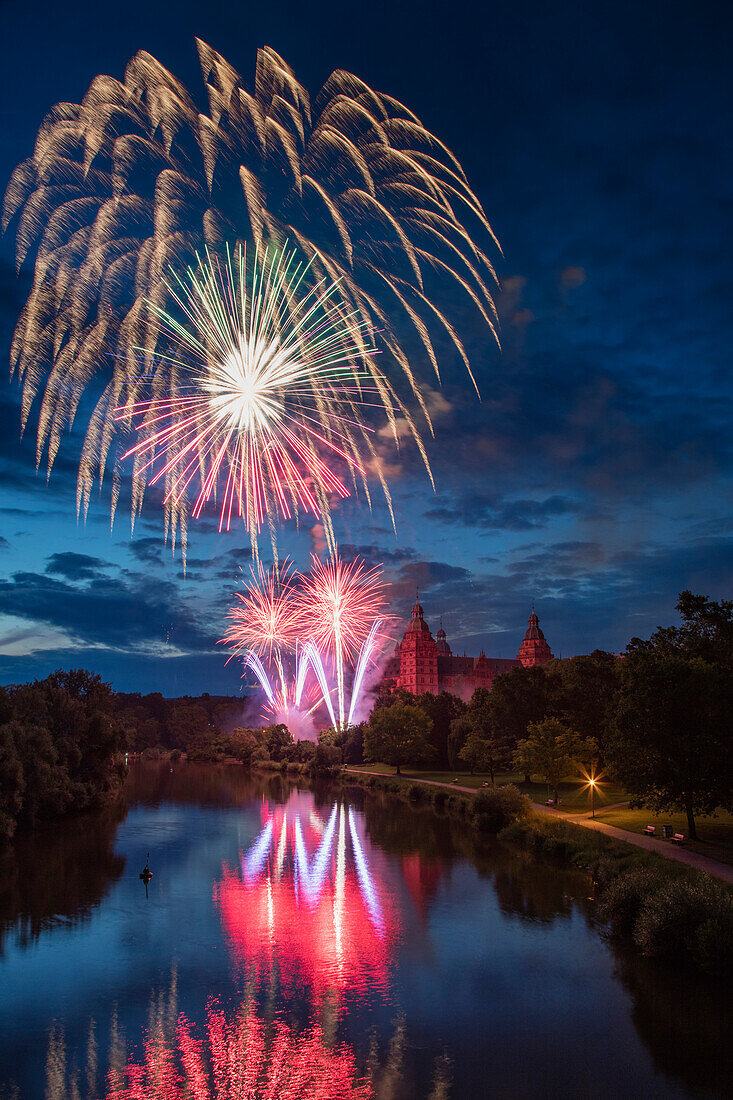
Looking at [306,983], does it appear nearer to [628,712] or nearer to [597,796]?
[628,712]

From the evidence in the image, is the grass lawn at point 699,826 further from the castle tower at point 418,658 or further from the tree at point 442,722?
the castle tower at point 418,658

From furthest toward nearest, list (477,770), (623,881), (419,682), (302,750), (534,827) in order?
(419,682) < (302,750) < (477,770) < (534,827) < (623,881)

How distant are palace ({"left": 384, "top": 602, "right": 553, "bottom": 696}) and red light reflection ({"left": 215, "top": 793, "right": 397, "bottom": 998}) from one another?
387 ft

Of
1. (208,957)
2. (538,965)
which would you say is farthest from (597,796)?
(208,957)

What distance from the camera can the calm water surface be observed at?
1781cm

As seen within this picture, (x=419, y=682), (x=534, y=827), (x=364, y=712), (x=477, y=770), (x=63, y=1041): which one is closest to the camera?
(x=63, y=1041)

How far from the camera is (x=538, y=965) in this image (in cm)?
2534

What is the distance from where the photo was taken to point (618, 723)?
3925 centimetres

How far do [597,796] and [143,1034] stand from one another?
43.9m


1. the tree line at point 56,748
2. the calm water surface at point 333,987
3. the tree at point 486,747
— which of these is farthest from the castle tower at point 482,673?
the calm water surface at point 333,987

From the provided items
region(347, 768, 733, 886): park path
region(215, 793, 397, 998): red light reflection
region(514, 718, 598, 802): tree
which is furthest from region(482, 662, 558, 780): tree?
region(215, 793, 397, 998): red light reflection

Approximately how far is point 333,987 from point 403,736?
209ft

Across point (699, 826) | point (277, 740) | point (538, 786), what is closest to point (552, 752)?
point (538, 786)

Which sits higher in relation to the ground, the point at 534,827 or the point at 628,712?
the point at 628,712
